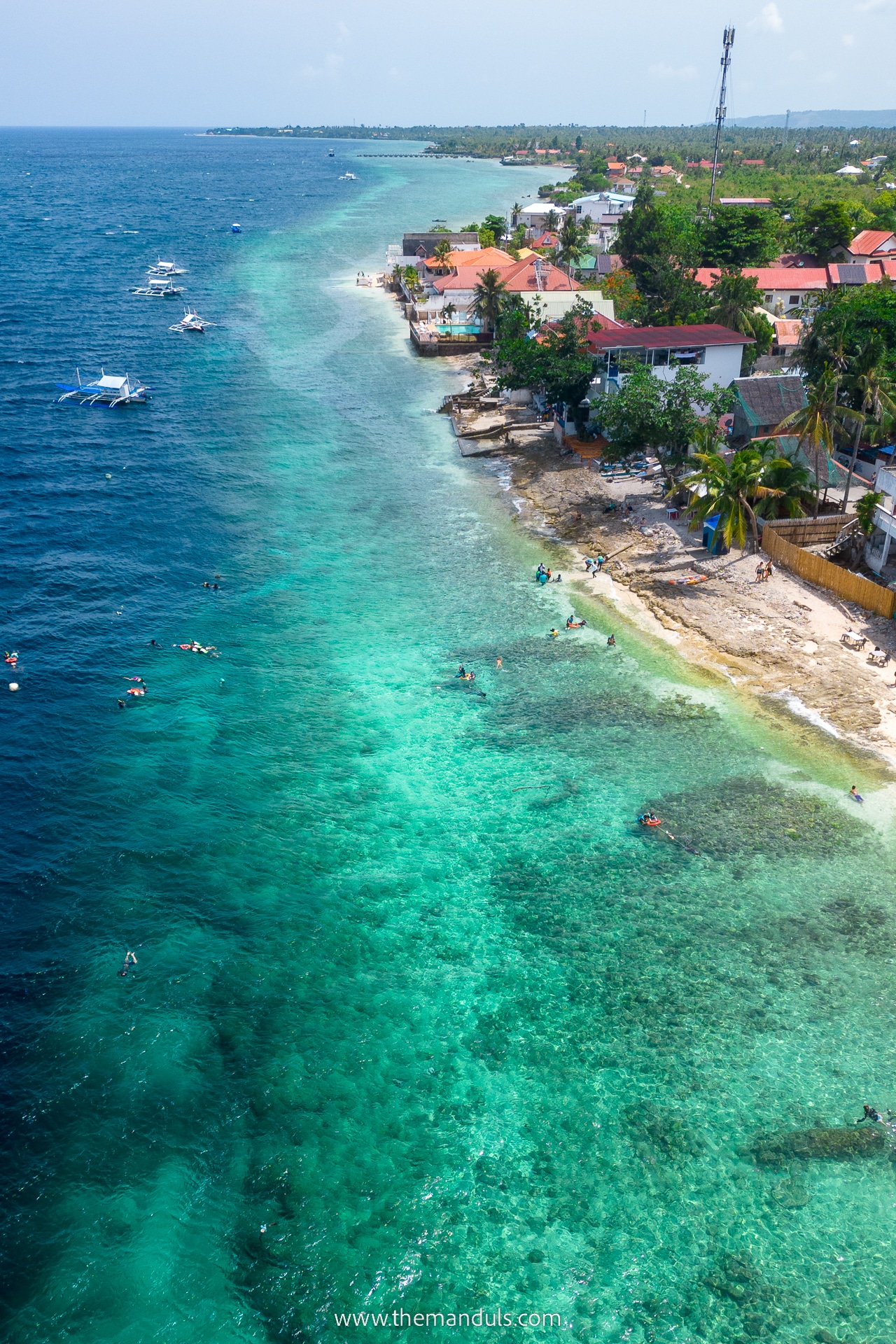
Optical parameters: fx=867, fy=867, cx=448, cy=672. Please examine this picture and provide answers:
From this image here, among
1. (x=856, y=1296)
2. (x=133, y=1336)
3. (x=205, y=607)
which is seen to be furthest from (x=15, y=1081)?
(x=205, y=607)

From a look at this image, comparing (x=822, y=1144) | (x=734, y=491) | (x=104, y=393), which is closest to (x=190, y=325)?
(x=104, y=393)

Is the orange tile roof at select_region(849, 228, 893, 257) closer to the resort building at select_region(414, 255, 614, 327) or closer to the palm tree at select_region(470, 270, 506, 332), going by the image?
the resort building at select_region(414, 255, 614, 327)

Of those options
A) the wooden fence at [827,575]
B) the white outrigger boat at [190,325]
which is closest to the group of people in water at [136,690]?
the wooden fence at [827,575]

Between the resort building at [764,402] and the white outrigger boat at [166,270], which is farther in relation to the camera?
the white outrigger boat at [166,270]

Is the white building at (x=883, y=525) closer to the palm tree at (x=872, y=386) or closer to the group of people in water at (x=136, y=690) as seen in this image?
the palm tree at (x=872, y=386)

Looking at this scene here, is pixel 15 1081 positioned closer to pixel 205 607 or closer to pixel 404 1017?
pixel 404 1017
